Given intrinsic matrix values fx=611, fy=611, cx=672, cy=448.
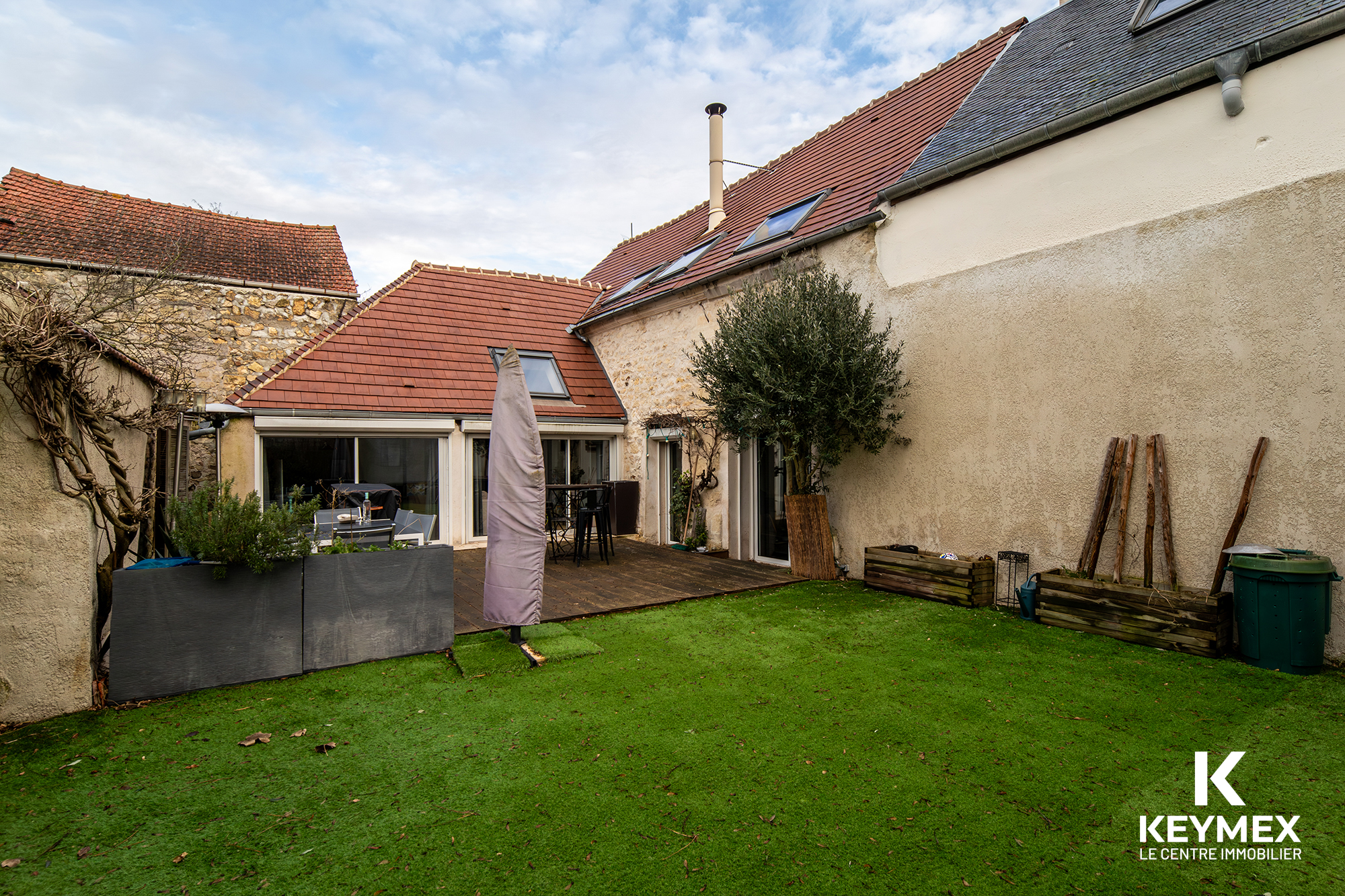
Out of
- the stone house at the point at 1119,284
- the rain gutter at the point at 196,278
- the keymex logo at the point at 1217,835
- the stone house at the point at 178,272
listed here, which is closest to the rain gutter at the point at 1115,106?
the stone house at the point at 1119,284

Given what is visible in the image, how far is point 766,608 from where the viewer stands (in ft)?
21.8

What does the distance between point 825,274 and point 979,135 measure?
229cm

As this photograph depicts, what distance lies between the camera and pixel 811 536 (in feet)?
26.7

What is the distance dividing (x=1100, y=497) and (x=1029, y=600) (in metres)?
1.17

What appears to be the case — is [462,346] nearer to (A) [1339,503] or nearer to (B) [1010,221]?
(B) [1010,221]

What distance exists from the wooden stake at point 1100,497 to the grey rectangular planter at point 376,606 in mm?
5815

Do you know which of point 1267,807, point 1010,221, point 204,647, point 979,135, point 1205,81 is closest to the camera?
point 1267,807

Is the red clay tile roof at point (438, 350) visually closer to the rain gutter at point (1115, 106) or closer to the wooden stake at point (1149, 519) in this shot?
the rain gutter at point (1115, 106)

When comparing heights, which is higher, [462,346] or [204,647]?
[462,346]

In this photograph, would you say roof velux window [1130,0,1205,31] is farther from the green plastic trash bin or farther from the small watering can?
the small watering can

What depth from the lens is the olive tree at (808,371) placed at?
7.17m

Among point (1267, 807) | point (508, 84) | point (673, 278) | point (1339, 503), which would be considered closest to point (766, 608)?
point (1267, 807)

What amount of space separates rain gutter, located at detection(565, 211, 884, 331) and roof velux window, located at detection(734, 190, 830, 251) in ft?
1.84

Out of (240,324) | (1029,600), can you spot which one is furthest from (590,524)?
(240,324)
